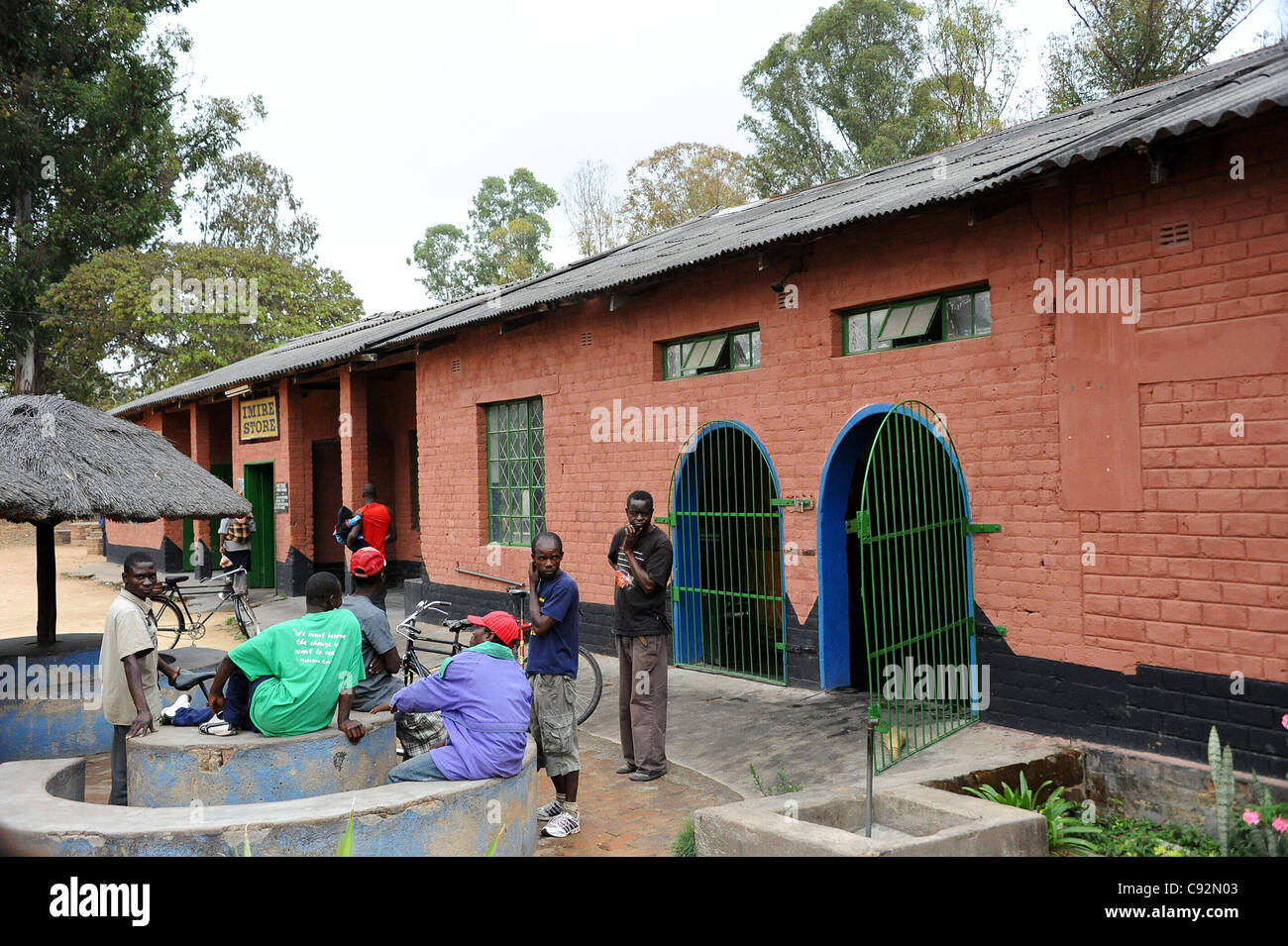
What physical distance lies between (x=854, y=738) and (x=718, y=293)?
408 cm

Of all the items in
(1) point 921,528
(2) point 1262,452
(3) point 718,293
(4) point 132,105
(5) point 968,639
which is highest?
(4) point 132,105

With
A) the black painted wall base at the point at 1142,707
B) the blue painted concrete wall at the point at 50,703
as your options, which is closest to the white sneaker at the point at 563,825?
the black painted wall base at the point at 1142,707

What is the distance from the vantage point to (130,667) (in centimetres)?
502

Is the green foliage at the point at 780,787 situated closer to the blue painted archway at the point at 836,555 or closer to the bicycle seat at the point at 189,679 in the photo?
the blue painted archway at the point at 836,555

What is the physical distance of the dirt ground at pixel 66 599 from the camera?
43.9 feet

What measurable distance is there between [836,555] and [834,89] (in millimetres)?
25194

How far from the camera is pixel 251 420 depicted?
17.2 meters

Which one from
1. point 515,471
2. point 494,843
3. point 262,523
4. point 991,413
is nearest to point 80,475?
point 494,843

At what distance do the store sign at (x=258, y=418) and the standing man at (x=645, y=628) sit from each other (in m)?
12.2

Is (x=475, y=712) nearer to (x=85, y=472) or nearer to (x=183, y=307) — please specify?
(x=85, y=472)
